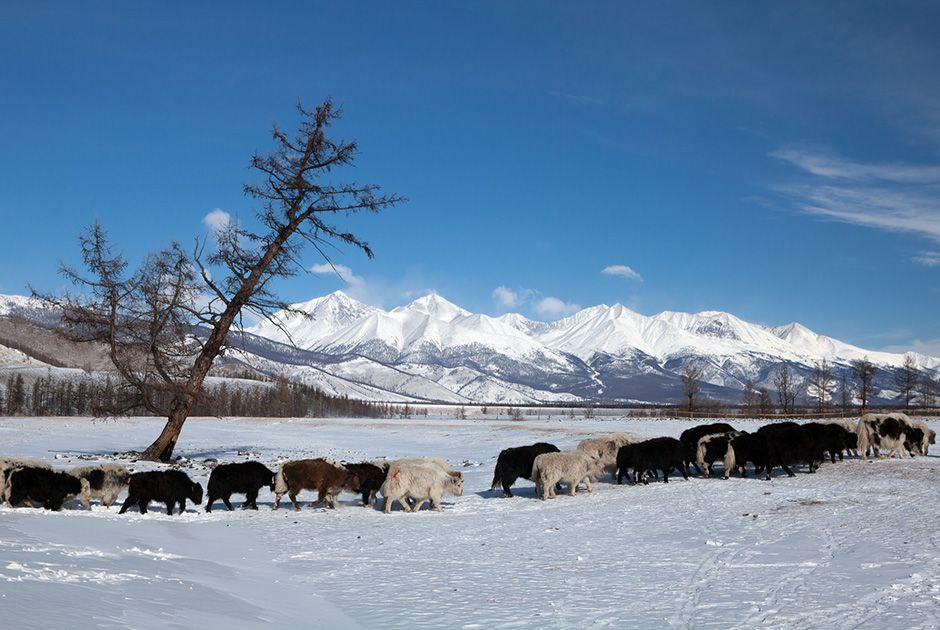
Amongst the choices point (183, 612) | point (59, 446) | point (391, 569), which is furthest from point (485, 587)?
point (59, 446)

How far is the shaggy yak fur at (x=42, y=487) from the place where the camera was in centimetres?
1550

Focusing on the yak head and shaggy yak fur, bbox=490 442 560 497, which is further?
shaggy yak fur, bbox=490 442 560 497

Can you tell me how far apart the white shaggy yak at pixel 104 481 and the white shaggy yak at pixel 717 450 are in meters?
16.4

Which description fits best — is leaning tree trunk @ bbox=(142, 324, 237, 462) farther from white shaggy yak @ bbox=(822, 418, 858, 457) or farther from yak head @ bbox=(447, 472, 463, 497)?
white shaggy yak @ bbox=(822, 418, 858, 457)

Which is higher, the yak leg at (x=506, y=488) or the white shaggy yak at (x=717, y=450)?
the white shaggy yak at (x=717, y=450)

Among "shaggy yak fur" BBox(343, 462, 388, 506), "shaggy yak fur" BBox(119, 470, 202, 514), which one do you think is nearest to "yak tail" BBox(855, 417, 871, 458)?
"shaggy yak fur" BBox(343, 462, 388, 506)

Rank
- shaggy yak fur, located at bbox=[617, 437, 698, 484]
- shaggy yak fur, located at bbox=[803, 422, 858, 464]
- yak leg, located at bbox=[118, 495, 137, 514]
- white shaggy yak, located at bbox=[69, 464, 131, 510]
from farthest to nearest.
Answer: shaggy yak fur, located at bbox=[803, 422, 858, 464], shaggy yak fur, located at bbox=[617, 437, 698, 484], white shaggy yak, located at bbox=[69, 464, 131, 510], yak leg, located at bbox=[118, 495, 137, 514]

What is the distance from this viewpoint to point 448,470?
63.1ft

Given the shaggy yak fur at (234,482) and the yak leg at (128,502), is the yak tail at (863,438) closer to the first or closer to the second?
the shaggy yak fur at (234,482)

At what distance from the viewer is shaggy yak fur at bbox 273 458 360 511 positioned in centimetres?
1784

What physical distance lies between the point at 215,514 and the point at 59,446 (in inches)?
785


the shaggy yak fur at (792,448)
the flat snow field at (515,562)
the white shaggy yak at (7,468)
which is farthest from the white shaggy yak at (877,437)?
the white shaggy yak at (7,468)

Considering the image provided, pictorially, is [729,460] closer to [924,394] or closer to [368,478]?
[368,478]

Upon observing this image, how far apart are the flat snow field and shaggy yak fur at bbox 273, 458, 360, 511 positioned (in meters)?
0.59
